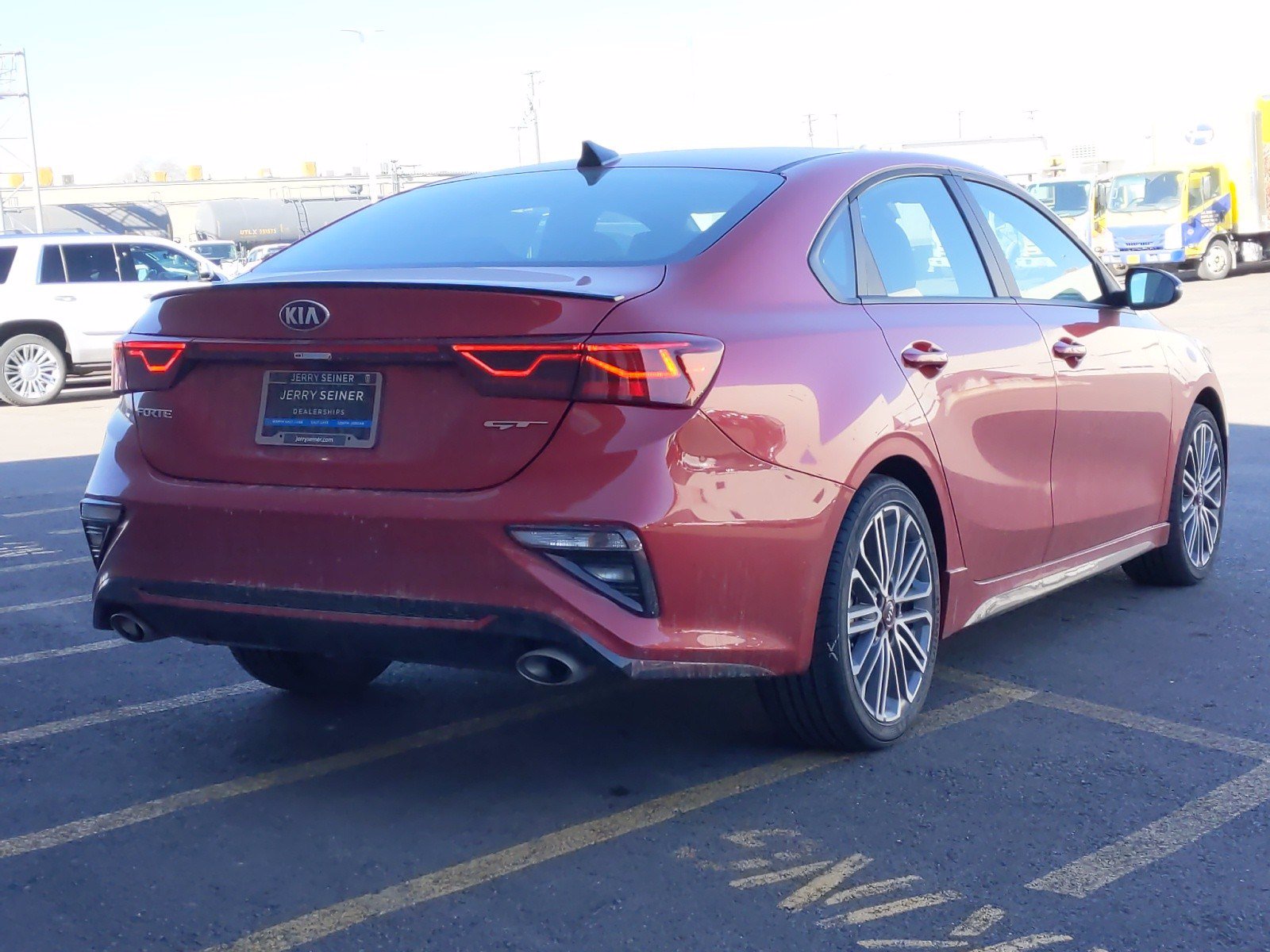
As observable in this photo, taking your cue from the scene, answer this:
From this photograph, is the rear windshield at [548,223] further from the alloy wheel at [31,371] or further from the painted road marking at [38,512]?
the alloy wheel at [31,371]

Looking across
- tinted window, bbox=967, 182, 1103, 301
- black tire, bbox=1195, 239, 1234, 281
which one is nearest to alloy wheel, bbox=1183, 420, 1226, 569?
tinted window, bbox=967, 182, 1103, 301

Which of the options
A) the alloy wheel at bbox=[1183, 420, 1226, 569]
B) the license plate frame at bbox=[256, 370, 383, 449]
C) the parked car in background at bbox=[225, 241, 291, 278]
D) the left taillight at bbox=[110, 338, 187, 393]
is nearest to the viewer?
the license plate frame at bbox=[256, 370, 383, 449]

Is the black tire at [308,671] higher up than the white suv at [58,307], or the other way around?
the white suv at [58,307]

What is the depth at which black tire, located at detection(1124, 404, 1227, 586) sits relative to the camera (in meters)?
5.84

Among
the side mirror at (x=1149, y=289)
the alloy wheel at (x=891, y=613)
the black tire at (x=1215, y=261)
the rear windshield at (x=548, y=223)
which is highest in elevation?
the rear windshield at (x=548, y=223)

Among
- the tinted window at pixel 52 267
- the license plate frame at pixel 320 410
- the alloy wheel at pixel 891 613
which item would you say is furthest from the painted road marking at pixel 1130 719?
the tinted window at pixel 52 267

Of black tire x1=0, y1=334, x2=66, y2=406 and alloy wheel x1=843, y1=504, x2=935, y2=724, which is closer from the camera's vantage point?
alloy wheel x1=843, y1=504, x2=935, y2=724

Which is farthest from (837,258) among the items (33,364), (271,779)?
(33,364)

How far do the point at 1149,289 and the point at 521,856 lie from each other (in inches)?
127

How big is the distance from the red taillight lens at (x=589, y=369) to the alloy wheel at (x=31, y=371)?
14.7 m

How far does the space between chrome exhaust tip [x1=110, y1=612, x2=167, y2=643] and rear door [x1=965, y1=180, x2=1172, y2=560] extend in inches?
108

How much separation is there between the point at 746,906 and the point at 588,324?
49.8 inches

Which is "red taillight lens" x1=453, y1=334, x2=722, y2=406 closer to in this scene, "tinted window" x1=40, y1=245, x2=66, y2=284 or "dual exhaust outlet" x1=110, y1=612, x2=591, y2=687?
"dual exhaust outlet" x1=110, y1=612, x2=591, y2=687

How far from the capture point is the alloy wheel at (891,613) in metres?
3.99
